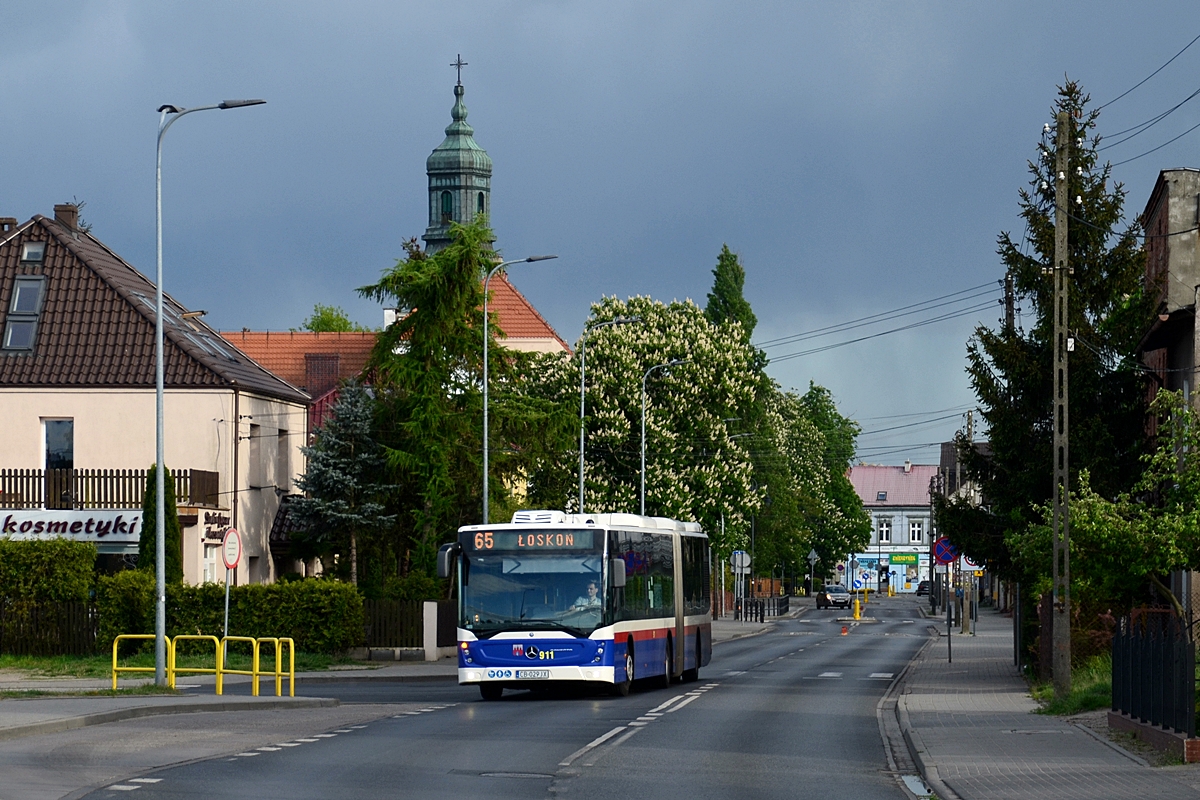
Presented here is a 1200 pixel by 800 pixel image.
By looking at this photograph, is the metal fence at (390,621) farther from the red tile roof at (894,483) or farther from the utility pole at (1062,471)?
the red tile roof at (894,483)

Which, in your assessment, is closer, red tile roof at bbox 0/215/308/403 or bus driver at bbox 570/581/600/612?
bus driver at bbox 570/581/600/612

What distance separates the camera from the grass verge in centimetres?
2439

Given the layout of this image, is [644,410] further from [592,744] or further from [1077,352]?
[592,744]

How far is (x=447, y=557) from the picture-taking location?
92.5ft

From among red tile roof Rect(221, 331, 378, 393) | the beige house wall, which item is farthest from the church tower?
the beige house wall

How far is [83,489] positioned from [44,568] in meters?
5.81

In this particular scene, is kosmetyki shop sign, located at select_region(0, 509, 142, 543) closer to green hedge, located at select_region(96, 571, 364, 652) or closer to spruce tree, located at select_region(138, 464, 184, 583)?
spruce tree, located at select_region(138, 464, 184, 583)

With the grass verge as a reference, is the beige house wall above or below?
above

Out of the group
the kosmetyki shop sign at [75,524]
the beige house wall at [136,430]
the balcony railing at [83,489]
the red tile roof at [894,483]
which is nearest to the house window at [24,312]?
the beige house wall at [136,430]

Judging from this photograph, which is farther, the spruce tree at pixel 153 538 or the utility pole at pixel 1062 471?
the spruce tree at pixel 153 538

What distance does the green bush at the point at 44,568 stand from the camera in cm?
3934

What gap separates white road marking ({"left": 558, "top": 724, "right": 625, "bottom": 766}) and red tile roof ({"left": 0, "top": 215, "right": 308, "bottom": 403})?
89.6ft

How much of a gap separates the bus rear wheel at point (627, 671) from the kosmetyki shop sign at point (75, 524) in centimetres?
1939

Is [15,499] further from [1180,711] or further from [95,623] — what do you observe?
[1180,711]
